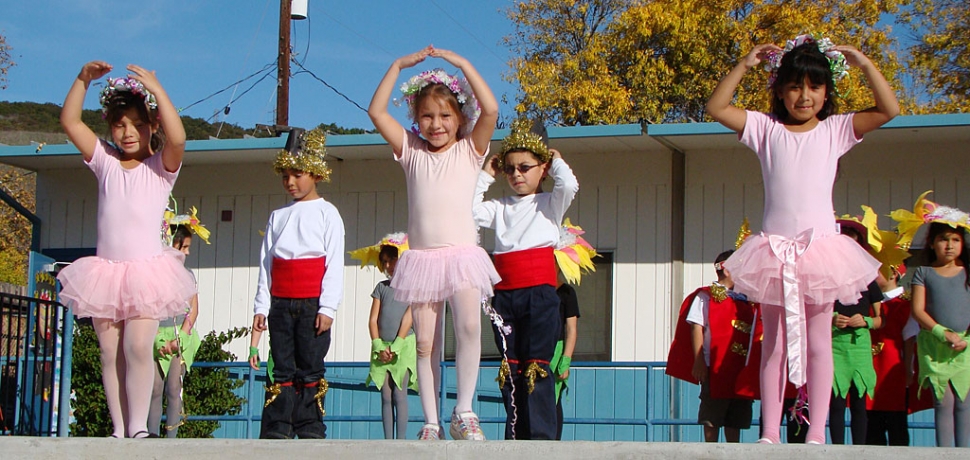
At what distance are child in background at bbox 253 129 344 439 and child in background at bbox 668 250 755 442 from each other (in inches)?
97.0

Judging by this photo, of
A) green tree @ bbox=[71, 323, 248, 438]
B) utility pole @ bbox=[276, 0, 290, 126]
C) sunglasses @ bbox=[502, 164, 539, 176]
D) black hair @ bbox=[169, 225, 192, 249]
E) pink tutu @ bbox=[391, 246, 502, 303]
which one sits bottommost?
green tree @ bbox=[71, 323, 248, 438]

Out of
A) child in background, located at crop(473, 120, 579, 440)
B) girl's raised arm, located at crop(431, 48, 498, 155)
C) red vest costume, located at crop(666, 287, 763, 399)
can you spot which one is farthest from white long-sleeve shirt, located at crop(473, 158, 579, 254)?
red vest costume, located at crop(666, 287, 763, 399)

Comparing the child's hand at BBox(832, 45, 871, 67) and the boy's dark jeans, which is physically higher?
the child's hand at BBox(832, 45, 871, 67)

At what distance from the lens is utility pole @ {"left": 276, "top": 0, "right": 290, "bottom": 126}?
17703mm

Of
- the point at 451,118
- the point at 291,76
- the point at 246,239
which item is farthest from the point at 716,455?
the point at 291,76

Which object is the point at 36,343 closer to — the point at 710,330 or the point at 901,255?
the point at 710,330

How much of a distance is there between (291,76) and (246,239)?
22.7 feet

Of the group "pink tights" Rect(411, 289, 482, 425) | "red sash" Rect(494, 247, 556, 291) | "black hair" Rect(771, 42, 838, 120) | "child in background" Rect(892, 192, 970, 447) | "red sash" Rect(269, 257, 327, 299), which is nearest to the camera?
"black hair" Rect(771, 42, 838, 120)

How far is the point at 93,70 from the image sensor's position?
18.9 feet

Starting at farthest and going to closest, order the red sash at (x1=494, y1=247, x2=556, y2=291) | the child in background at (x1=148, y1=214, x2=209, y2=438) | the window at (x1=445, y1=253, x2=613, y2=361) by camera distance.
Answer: the window at (x1=445, y1=253, x2=613, y2=361) → the child in background at (x1=148, y1=214, x2=209, y2=438) → the red sash at (x1=494, y1=247, x2=556, y2=291)

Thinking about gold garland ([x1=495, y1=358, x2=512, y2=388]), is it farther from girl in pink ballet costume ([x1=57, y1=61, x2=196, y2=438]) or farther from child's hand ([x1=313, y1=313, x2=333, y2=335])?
girl in pink ballet costume ([x1=57, y1=61, x2=196, y2=438])

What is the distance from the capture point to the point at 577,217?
1129 cm

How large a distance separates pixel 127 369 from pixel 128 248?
1.99 ft

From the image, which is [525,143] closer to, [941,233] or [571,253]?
[571,253]
